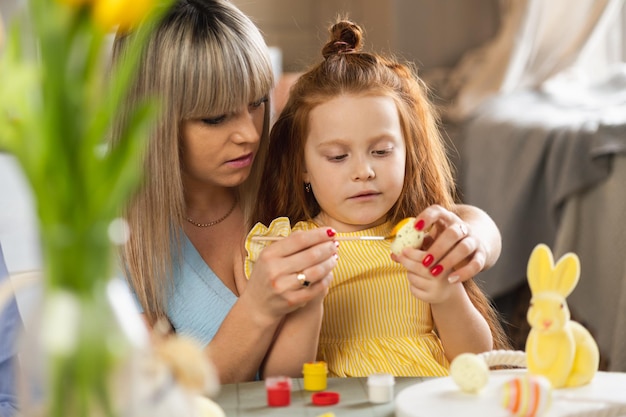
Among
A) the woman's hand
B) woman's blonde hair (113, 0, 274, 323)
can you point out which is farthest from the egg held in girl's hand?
woman's blonde hair (113, 0, 274, 323)

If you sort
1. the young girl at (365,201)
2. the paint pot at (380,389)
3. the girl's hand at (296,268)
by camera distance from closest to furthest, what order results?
1. the paint pot at (380,389)
2. the girl's hand at (296,268)
3. the young girl at (365,201)

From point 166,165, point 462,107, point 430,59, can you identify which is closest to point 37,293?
point 166,165

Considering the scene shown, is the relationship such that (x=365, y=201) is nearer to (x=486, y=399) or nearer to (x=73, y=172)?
(x=486, y=399)

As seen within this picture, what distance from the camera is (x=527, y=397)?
980 mm

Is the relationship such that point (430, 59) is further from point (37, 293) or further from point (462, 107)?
point (37, 293)

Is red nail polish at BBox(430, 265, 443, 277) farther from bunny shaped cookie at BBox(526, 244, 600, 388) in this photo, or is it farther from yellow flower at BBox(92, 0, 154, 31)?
yellow flower at BBox(92, 0, 154, 31)

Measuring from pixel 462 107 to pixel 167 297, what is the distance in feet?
9.15

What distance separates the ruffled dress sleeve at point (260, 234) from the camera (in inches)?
59.9

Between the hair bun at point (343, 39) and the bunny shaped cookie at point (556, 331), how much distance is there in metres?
0.68

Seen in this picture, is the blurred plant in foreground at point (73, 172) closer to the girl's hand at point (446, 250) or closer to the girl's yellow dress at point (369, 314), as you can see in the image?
the girl's hand at point (446, 250)

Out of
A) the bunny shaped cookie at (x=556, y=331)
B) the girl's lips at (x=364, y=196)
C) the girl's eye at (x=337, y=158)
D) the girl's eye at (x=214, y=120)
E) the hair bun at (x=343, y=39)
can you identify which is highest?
the hair bun at (x=343, y=39)

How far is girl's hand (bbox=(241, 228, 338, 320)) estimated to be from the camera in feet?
4.30

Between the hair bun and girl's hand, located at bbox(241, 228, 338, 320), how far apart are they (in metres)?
0.42

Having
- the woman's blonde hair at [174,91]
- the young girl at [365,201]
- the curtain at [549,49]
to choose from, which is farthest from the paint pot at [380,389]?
the curtain at [549,49]
